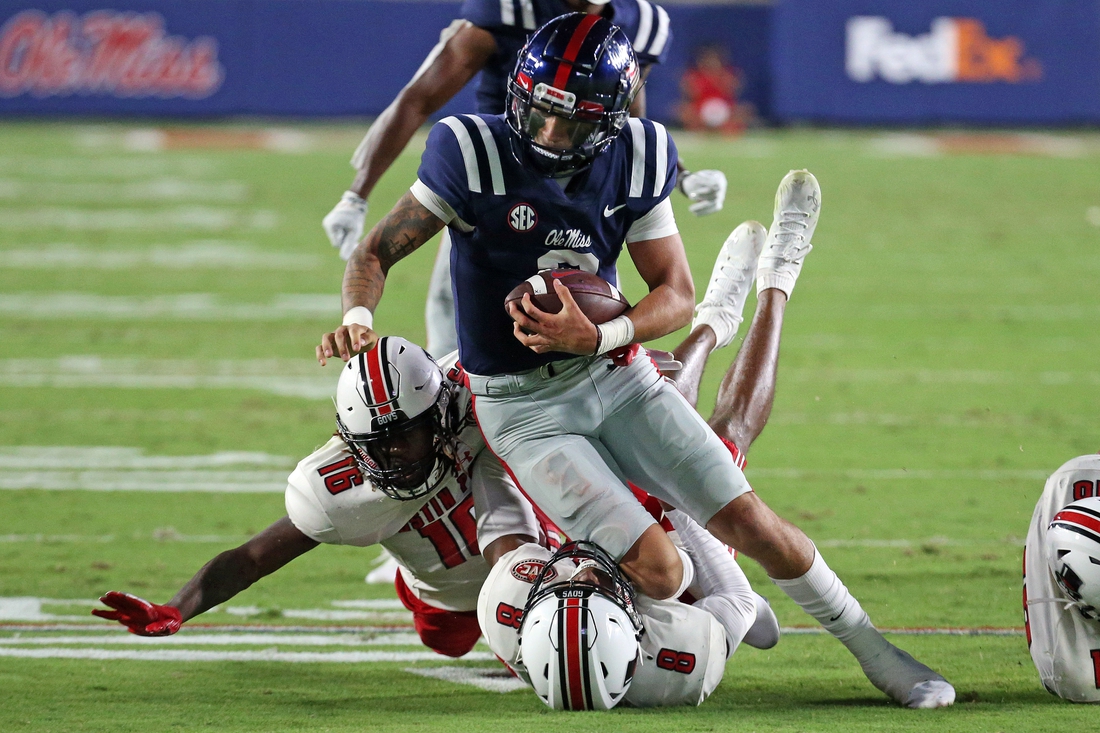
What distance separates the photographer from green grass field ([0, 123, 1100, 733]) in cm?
350

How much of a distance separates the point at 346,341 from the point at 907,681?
5.16 feet

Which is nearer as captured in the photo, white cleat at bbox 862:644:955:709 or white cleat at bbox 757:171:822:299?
white cleat at bbox 862:644:955:709

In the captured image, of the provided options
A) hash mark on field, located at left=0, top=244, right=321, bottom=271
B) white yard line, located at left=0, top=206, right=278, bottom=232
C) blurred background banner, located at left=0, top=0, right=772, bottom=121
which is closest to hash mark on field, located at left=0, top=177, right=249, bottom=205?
white yard line, located at left=0, top=206, right=278, bottom=232

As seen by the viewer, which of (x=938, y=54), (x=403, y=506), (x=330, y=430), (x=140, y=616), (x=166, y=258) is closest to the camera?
(x=140, y=616)

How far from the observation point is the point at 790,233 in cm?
455

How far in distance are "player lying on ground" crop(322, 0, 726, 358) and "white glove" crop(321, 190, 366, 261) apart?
1.6 inches

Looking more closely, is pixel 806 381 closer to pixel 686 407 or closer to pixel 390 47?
pixel 686 407

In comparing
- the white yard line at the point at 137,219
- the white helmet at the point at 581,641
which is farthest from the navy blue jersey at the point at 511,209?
the white yard line at the point at 137,219

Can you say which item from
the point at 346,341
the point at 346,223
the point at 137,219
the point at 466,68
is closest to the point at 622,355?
the point at 346,341

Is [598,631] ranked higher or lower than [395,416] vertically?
lower

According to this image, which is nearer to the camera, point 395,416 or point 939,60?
point 395,416

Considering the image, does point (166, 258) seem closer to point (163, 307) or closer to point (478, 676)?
point (163, 307)

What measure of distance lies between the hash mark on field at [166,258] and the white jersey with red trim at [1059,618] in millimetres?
7737

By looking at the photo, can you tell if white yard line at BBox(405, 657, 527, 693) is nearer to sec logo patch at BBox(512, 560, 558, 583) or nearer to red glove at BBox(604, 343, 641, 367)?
sec logo patch at BBox(512, 560, 558, 583)
